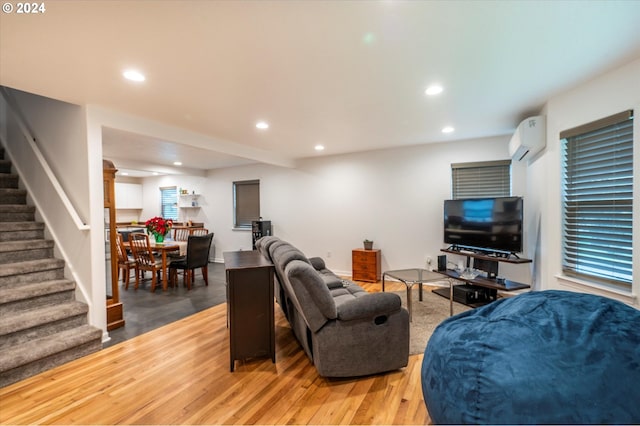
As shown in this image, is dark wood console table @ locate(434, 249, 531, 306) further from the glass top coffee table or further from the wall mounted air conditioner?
the wall mounted air conditioner

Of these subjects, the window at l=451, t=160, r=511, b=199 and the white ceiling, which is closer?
the white ceiling

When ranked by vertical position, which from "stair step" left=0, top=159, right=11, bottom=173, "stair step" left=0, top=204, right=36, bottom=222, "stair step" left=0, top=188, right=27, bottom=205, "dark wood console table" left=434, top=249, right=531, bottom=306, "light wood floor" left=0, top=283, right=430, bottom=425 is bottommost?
"light wood floor" left=0, top=283, right=430, bottom=425

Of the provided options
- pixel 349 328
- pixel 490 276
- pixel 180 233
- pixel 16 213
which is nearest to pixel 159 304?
pixel 16 213

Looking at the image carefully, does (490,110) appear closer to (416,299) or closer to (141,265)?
→ (416,299)

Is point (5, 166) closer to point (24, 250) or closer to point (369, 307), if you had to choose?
point (24, 250)

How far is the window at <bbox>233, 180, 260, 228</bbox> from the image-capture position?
699cm

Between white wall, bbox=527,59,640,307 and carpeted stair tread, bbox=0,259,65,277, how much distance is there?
17.0 feet

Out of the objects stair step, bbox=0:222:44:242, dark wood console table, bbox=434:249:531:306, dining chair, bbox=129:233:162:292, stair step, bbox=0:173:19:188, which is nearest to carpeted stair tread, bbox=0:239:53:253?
stair step, bbox=0:222:44:242

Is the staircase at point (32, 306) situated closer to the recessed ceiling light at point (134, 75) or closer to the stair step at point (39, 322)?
the stair step at point (39, 322)

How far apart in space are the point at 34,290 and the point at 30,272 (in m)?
0.28

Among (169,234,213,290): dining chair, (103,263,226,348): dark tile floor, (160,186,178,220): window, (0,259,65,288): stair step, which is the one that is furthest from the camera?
(160,186,178,220): window

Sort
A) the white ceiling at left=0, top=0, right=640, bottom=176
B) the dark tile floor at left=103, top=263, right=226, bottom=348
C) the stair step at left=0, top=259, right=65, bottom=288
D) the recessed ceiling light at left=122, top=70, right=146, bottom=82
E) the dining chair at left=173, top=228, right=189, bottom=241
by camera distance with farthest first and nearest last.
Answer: the dining chair at left=173, top=228, right=189, bottom=241 → the dark tile floor at left=103, top=263, right=226, bottom=348 → the stair step at left=0, top=259, right=65, bottom=288 → the recessed ceiling light at left=122, top=70, right=146, bottom=82 → the white ceiling at left=0, top=0, right=640, bottom=176

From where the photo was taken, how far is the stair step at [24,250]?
2994mm

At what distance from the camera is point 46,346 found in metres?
2.49
